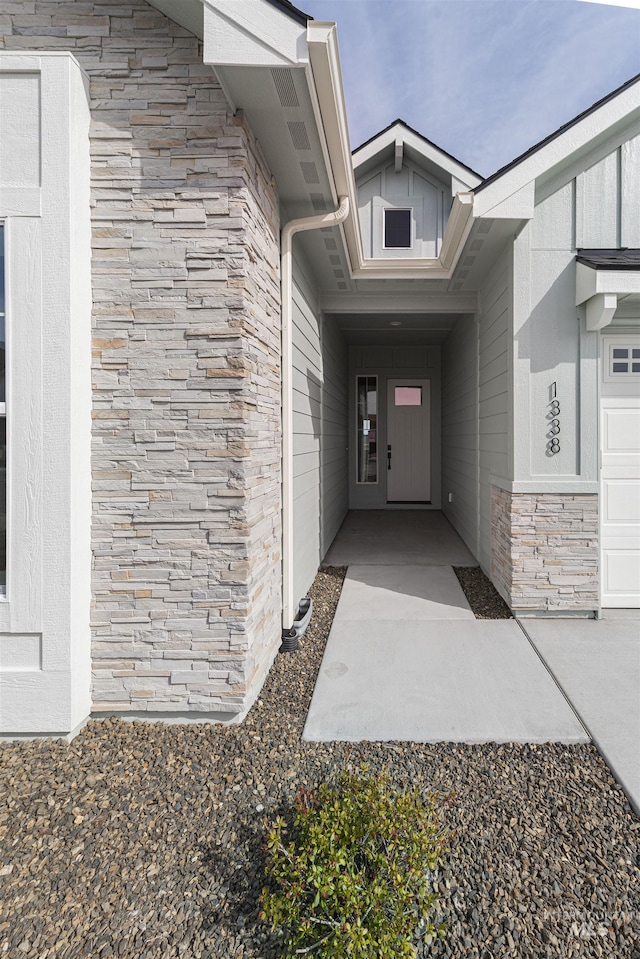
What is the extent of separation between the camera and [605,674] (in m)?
3.19

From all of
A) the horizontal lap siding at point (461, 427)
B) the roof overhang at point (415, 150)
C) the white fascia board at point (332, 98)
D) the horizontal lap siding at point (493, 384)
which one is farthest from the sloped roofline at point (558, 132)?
the roof overhang at point (415, 150)

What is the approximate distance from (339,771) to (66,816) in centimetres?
115

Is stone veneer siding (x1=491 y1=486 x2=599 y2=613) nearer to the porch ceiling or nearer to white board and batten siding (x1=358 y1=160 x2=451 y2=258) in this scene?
the porch ceiling

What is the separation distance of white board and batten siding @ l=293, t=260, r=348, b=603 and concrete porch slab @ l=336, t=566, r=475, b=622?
47 cm

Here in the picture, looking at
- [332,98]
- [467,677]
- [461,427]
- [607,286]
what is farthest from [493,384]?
[332,98]

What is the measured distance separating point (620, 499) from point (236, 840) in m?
3.87

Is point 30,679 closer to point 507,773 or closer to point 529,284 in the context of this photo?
point 507,773

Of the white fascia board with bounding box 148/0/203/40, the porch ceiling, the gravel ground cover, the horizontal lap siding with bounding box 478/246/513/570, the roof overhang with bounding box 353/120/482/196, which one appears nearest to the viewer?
the gravel ground cover

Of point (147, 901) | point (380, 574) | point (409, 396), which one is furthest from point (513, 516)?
point (409, 396)

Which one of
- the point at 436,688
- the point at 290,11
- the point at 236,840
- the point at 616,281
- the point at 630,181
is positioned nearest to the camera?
the point at 236,840

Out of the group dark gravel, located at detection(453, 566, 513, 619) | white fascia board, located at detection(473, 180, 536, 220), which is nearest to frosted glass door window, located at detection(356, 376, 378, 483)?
dark gravel, located at detection(453, 566, 513, 619)

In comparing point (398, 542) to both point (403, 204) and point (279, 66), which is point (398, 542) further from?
point (279, 66)

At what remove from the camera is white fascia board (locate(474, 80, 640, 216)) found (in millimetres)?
3750

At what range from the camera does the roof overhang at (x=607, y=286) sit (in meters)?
3.66
